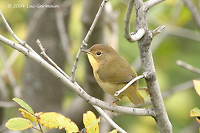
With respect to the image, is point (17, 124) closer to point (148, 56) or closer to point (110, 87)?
point (148, 56)

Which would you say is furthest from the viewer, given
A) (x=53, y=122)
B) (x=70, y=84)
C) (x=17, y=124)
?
(x=53, y=122)

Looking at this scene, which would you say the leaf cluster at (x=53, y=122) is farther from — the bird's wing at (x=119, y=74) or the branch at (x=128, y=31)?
the bird's wing at (x=119, y=74)

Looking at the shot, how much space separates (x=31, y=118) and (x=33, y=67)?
3298mm

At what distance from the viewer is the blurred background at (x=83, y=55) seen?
179 inches

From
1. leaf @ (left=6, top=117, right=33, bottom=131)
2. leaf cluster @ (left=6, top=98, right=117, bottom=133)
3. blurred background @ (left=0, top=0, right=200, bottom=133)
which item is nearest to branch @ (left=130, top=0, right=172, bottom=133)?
leaf cluster @ (left=6, top=98, right=117, bottom=133)

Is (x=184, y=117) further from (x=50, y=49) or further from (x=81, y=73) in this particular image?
(x=50, y=49)

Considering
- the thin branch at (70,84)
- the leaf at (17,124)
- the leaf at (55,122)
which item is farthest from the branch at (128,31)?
the leaf at (17,124)

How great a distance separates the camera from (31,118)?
2.30 m

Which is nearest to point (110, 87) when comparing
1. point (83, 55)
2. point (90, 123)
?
point (90, 123)

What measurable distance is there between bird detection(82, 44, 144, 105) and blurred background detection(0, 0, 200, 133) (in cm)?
59

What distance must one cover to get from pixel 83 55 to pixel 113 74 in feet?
5.68

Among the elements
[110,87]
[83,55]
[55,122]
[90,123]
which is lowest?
[90,123]

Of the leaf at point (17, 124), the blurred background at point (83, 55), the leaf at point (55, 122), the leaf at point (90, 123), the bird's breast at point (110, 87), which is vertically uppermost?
the blurred background at point (83, 55)

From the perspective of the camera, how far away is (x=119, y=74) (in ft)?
10.5
